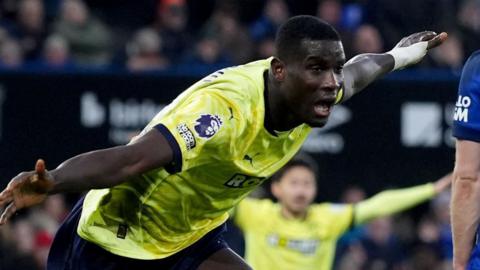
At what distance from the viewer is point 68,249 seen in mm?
7238

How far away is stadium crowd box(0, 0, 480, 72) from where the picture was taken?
546 inches

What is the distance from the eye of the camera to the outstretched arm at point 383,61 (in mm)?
7469

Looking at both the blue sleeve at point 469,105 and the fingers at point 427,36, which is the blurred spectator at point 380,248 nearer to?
the fingers at point 427,36

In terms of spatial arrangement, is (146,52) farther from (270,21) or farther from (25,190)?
(25,190)

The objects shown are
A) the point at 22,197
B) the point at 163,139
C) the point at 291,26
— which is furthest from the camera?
the point at 291,26

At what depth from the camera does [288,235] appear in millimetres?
10305

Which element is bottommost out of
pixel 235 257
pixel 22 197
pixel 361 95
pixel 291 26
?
pixel 361 95

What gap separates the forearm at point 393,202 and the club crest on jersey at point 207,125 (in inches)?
150

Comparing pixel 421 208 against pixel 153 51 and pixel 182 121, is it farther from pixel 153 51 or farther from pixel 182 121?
pixel 182 121

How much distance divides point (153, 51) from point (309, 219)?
13.5 feet

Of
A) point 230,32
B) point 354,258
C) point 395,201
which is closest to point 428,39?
point 395,201

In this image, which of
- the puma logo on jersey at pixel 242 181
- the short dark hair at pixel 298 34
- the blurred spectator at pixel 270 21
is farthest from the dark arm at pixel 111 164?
the blurred spectator at pixel 270 21

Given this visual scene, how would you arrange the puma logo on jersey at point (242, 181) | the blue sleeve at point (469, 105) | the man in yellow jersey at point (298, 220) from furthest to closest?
the man in yellow jersey at point (298, 220)
the puma logo on jersey at point (242, 181)
the blue sleeve at point (469, 105)

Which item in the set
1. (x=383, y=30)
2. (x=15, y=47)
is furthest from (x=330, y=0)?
(x=15, y=47)
